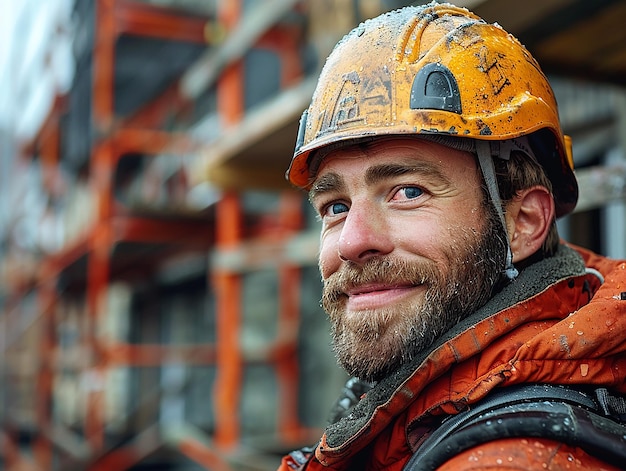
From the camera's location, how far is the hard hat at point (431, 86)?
192 cm

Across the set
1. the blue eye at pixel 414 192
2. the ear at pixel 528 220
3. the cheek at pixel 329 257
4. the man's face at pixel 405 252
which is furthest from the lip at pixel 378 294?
the ear at pixel 528 220

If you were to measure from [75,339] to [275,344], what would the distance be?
982 centimetres

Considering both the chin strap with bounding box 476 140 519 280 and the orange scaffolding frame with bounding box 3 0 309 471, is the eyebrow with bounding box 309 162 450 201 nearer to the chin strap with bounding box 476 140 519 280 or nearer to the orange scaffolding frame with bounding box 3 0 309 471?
the chin strap with bounding box 476 140 519 280

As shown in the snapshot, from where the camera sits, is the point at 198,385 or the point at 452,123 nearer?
the point at 452,123

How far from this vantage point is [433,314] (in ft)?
6.10

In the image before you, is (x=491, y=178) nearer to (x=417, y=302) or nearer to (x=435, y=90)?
(x=435, y=90)

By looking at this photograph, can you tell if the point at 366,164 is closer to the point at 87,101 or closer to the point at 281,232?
the point at 281,232

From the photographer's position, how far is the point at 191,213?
25.9 feet

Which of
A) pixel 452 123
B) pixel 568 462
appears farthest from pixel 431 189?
pixel 568 462

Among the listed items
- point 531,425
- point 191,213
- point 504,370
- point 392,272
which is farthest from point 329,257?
point 191,213

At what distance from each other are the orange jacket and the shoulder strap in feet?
0.06

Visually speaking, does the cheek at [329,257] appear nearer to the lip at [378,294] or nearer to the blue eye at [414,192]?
the lip at [378,294]

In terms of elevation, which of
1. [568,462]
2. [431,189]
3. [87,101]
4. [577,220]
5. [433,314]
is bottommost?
[568,462]

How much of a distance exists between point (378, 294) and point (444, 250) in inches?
7.9
